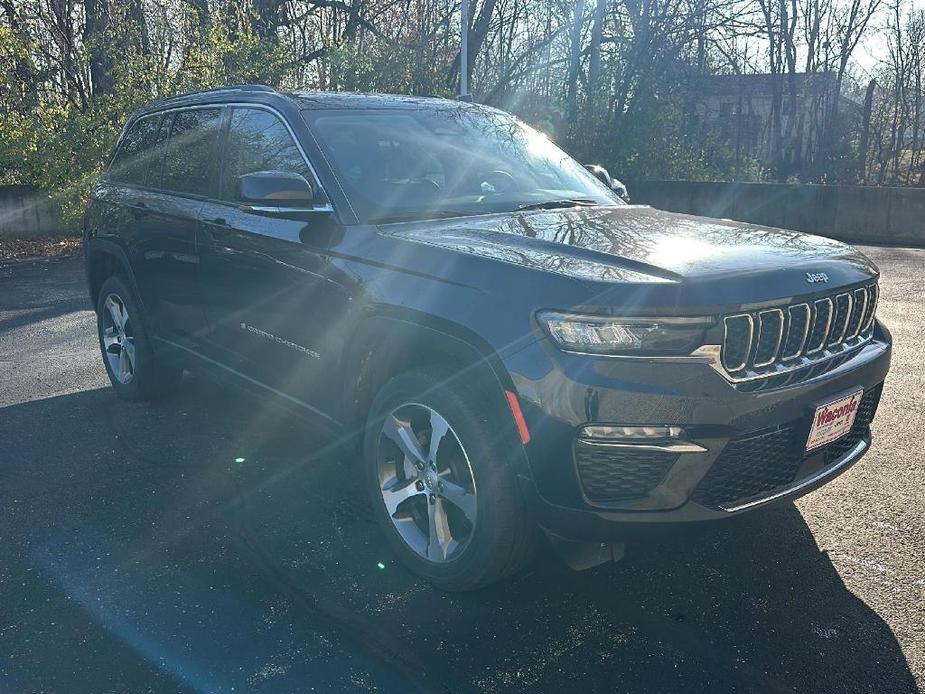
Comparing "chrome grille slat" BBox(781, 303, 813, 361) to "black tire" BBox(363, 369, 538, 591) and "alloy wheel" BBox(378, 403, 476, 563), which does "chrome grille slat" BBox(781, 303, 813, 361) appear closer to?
"black tire" BBox(363, 369, 538, 591)

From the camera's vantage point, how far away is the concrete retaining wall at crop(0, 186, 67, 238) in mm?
13984

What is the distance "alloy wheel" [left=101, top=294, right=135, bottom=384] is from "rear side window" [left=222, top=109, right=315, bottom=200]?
5.08 feet

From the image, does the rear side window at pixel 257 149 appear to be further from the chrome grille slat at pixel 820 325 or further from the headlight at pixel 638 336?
the chrome grille slat at pixel 820 325

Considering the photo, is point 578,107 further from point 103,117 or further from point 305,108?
point 305,108

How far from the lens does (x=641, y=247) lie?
312cm

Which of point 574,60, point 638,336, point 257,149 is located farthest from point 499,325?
point 574,60

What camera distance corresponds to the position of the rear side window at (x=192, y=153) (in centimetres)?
455

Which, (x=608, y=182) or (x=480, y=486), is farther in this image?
(x=608, y=182)

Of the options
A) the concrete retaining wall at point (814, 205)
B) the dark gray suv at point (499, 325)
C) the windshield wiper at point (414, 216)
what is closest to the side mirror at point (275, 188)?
the dark gray suv at point (499, 325)

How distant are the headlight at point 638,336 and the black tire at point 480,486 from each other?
421mm

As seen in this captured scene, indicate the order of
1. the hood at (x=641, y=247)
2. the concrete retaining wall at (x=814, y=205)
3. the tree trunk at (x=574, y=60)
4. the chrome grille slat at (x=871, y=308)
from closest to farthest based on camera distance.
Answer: the hood at (x=641, y=247) → the chrome grille slat at (x=871, y=308) → the concrete retaining wall at (x=814, y=205) → the tree trunk at (x=574, y=60)

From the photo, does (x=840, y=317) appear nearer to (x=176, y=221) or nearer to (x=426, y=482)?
(x=426, y=482)

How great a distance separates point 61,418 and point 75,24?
589 inches

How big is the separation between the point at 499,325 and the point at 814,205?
14692mm
